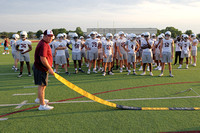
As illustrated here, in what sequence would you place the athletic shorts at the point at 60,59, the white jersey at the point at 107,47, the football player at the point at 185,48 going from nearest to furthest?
the white jersey at the point at 107,47 → the athletic shorts at the point at 60,59 → the football player at the point at 185,48

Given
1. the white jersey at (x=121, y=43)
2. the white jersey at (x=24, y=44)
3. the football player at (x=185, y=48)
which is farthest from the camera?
the football player at (x=185, y=48)

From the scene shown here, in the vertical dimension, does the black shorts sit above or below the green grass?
above

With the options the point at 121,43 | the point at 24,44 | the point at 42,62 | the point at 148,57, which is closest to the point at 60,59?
the point at 24,44

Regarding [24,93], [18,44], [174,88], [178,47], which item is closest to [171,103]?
[174,88]

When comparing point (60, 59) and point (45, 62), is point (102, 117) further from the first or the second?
point (60, 59)

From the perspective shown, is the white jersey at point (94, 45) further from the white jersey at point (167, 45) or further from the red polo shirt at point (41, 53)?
the red polo shirt at point (41, 53)

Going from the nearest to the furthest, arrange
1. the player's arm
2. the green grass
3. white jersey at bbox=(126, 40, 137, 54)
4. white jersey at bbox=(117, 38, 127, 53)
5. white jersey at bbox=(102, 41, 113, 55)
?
the green grass, the player's arm, white jersey at bbox=(102, 41, 113, 55), white jersey at bbox=(126, 40, 137, 54), white jersey at bbox=(117, 38, 127, 53)

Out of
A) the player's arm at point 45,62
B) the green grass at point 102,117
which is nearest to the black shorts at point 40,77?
the player's arm at point 45,62

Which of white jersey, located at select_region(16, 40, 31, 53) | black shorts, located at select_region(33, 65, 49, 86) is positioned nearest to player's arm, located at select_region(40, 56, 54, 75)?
black shorts, located at select_region(33, 65, 49, 86)

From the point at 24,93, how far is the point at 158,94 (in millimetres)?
4525

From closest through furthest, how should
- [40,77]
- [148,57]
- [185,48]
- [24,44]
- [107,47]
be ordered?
[40,77] < [24,44] < [148,57] < [107,47] < [185,48]

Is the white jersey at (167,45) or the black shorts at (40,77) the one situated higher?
the white jersey at (167,45)

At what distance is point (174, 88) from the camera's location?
21.1ft

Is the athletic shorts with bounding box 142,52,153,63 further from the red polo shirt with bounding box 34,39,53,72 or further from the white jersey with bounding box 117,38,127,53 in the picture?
the red polo shirt with bounding box 34,39,53,72
